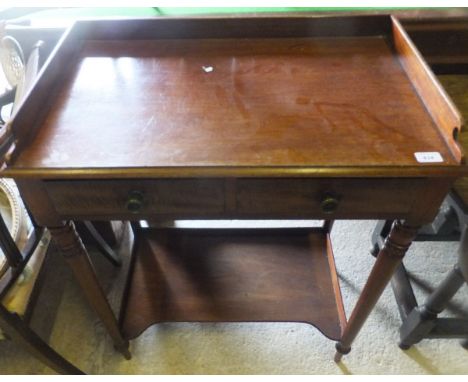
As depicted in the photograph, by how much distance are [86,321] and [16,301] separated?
398mm

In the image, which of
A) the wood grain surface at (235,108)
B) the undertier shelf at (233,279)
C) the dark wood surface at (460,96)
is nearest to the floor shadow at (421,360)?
the undertier shelf at (233,279)

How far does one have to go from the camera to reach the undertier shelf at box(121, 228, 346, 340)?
41.4 inches

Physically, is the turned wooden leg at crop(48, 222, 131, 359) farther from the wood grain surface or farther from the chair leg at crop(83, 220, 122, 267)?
the chair leg at crop(83, 220, 122, 267)

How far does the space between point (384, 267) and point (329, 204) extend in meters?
0.23

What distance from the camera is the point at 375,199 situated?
604 mm

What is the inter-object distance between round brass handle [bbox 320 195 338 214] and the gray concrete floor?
66 centimetres

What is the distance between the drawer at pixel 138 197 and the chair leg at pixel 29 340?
0.33 meters

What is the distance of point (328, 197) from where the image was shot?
59cm

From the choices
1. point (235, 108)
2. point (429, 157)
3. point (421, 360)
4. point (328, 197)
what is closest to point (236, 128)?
point (235, 108)

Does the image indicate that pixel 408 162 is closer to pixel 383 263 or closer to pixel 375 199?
pixel 375 199

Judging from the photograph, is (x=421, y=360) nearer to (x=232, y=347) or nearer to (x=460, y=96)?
(x=232, y=347)

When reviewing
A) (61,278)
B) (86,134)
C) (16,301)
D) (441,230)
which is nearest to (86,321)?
(61,278)

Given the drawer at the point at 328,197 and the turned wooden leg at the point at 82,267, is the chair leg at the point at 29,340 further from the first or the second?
the drawer at the point at 328,197

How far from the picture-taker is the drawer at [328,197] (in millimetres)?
584
